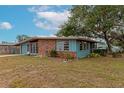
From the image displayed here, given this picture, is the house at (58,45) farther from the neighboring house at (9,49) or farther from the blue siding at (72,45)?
the neighboring house at (9,49)

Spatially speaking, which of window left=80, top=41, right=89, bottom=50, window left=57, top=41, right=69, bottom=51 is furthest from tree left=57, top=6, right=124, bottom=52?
window left=57, top=41, right=69, bottom=51

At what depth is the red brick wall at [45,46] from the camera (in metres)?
27.7

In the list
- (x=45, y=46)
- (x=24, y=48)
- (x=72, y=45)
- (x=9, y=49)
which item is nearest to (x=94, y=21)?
(x=72, y=45)

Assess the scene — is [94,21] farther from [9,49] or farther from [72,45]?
[9,49]

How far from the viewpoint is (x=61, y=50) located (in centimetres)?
2702

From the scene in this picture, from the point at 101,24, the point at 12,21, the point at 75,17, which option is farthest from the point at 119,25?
the point at 12,21

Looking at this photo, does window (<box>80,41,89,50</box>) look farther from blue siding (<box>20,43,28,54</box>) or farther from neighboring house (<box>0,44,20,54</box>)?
neighboring house (<box>0,44,20,54</box>)

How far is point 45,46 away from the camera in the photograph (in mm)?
27969

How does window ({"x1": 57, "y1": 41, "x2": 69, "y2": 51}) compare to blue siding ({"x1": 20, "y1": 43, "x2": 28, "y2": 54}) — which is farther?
blue siding ({"x1": 20, "y1": 43, "x2": 28, "y2": 54})

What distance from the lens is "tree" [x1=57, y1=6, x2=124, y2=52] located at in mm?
29125

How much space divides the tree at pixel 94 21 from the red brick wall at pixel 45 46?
431cm

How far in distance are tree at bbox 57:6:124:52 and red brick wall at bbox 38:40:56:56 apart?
14.1 feet
